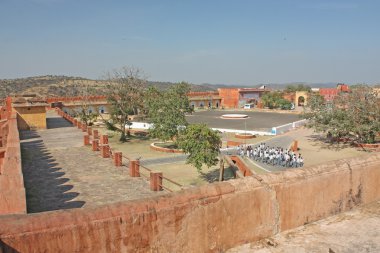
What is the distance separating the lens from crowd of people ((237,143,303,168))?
23119mm

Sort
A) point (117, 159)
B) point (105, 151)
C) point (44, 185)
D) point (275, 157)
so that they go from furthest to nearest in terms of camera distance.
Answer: point (275, 157)
point (105, 151)
point (117, 159)
point (44, 185)

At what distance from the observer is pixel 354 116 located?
99.4 ft

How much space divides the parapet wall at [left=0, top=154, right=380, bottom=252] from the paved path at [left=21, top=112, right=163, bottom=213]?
302 inches

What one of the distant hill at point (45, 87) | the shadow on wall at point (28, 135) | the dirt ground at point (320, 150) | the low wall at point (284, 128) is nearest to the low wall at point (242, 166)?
the dirt ground at point (320, 150)

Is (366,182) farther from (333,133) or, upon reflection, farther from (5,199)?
(333,133)

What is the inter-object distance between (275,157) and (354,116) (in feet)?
33.8

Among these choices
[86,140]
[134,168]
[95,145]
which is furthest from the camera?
[86,140]

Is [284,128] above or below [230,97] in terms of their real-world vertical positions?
below

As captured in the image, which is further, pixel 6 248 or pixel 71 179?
pixel 71 179

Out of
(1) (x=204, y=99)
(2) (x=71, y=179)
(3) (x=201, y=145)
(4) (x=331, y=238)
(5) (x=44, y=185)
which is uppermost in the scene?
(4) (x=331, y=238)

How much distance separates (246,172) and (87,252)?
13.6 m

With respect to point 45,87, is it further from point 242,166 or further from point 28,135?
point 242,166

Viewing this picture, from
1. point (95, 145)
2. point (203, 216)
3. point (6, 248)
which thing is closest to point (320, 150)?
point (95, 145)

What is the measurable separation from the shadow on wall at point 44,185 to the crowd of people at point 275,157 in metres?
13.4
